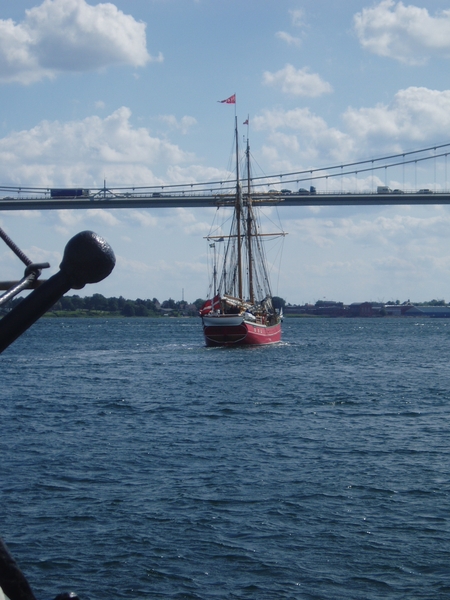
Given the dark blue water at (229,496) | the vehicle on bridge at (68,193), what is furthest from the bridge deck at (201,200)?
the dark blue water at (229,496)

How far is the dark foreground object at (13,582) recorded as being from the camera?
1677 mm

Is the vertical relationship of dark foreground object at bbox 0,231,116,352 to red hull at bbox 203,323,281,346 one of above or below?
above

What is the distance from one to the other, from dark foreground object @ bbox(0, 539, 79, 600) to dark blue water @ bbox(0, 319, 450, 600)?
579 cm

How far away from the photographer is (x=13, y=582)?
1702 millimetres

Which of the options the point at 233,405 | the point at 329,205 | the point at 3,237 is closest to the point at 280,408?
the point at 233,405

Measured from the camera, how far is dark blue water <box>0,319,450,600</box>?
7641mm

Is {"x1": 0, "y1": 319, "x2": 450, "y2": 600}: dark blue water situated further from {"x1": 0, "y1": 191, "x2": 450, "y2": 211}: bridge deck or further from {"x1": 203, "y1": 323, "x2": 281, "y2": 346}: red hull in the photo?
{"x1": 0, "y1": 191, "x2": 450, "y2": 211}: bridge deck

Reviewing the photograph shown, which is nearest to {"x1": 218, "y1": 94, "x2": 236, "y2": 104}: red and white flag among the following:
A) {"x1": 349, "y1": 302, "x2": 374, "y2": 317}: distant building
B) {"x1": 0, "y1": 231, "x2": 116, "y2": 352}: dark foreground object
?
{"x1": 0, "y1": 231, "x2": 116, "y2": 352}: dark foreground object

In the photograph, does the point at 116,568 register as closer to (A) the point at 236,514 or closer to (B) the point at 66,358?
(A) the point at 236,514

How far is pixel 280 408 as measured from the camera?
1966 centimetres

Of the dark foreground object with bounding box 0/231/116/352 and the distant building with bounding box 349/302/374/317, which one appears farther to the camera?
the distant building with bounding box 349/302/374/317

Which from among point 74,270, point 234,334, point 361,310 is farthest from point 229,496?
point 361,310

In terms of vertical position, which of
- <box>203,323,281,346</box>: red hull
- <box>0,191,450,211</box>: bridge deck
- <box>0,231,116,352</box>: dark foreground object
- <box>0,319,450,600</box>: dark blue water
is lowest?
<box>0,319,450,600</box>: dark blue water

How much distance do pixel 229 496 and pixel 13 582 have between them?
8715 millimetres
